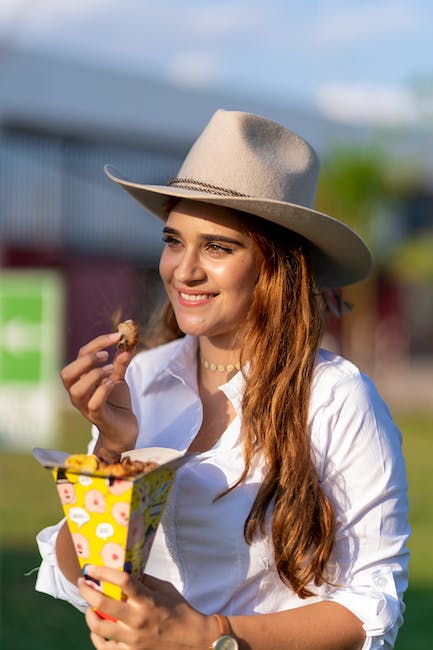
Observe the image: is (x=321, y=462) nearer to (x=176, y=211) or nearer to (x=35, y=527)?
(x=176, y=211)

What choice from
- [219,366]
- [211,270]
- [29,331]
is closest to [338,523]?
[219,366]

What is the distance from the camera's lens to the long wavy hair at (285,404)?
2.27 meters

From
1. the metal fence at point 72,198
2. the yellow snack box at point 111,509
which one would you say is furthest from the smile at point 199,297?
the metal fence at point 72,198

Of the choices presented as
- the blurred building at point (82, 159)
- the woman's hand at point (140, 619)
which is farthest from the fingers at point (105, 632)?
the blurred building at point (82, 159)

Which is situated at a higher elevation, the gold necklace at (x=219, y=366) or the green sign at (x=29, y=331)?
the gold necklace at (x=219, y=366)

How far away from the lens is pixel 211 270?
239cm

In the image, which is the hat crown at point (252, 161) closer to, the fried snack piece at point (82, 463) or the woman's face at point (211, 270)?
the woman's face at point (211, 270)

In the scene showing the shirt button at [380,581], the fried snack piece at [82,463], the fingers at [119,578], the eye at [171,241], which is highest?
the eye at [171,241]

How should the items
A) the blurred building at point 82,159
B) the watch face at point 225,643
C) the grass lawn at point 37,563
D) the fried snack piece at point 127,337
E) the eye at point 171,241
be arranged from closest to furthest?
the watch face at point 225,643 < the fried snack piece at point 127,337 < the eye at point 171,241 < the grass lawn at point 37,563 < the blurred building at point 82,159

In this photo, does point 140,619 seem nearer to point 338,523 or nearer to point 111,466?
point 111,466

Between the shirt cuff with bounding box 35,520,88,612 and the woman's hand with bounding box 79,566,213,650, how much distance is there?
0.35 m

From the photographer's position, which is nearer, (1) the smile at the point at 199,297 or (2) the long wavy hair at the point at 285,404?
(2) the long wavy hair at the point at 285,404

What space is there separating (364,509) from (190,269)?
61 cm

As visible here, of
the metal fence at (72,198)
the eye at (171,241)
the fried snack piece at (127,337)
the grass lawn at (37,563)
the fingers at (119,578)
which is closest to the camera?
the fingers at (119,578)
